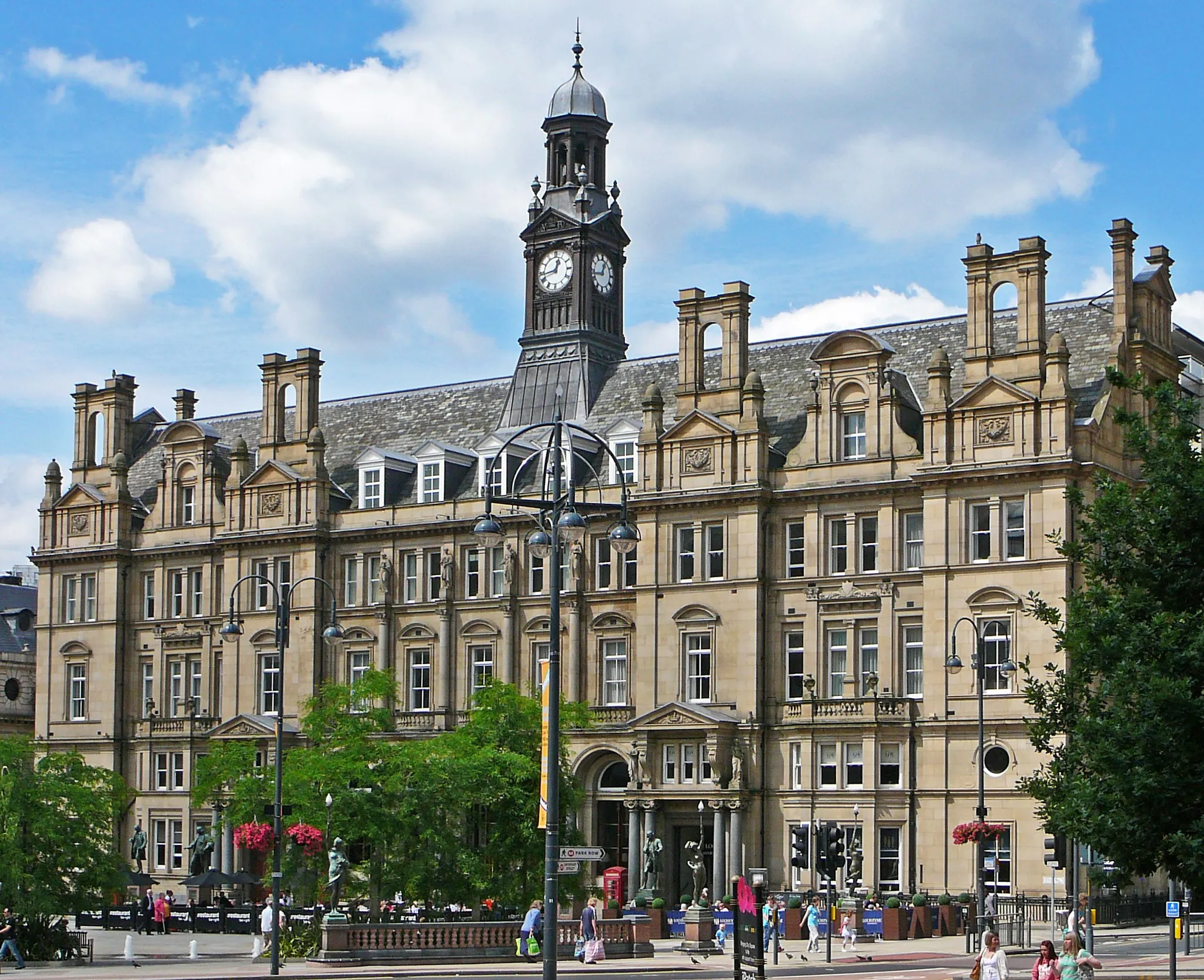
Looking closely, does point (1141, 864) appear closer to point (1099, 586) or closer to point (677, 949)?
point (1099, 586)

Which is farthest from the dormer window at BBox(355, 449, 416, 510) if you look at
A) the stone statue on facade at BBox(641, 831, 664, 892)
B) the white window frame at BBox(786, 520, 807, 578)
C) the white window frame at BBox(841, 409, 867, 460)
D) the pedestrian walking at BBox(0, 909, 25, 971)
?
the pedestrian walking at BBox(0, 909, 25, 971)

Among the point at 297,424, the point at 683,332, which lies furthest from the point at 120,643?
the point at 683,332

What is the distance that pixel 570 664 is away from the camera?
85250mm

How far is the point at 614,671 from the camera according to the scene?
277 ft

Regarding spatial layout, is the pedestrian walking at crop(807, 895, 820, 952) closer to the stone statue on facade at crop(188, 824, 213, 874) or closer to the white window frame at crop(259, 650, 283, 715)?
the stone statue on facade at crop(188, 824, 213, 874)

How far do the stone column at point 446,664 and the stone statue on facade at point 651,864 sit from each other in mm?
13111

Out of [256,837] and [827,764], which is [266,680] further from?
[827,764]

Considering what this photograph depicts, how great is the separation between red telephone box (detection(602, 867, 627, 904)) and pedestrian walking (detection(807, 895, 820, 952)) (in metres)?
11.6

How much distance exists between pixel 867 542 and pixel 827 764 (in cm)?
847

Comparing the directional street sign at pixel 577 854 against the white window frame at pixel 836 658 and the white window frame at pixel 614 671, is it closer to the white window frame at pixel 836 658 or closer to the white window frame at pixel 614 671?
the white window frame at pixel 836 658

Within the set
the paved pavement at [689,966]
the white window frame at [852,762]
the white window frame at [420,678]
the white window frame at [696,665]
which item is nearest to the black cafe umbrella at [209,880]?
the paved pavement at [689,966]

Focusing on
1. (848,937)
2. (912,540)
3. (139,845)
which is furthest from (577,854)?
(139,845)

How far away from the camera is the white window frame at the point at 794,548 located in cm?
7956

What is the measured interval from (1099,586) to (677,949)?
94.8ft
